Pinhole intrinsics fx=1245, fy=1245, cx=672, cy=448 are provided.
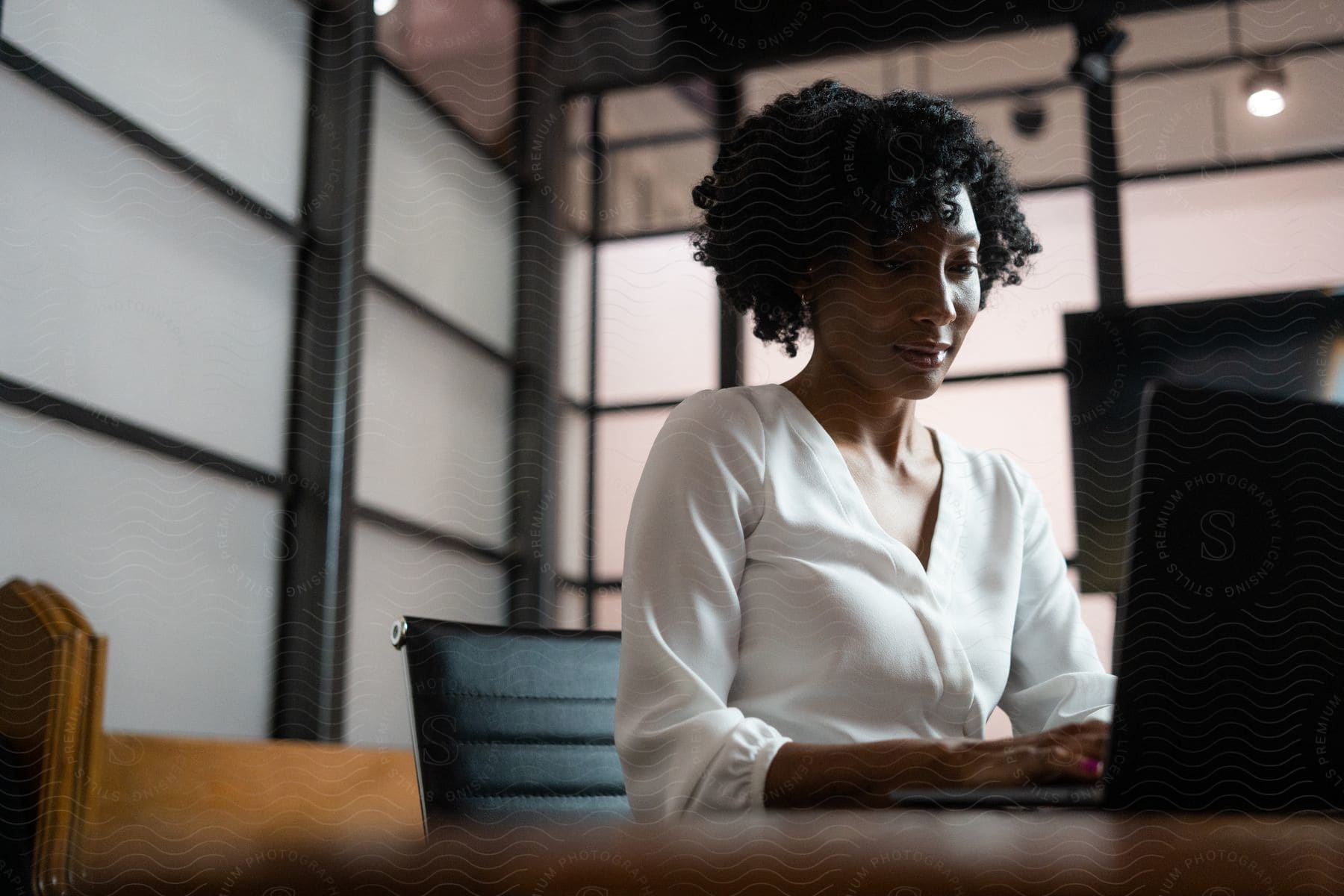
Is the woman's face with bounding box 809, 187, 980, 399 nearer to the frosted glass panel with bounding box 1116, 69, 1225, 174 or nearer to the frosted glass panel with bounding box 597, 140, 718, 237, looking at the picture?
the frosted glass panel with bounding box 597, 140, 718, 237

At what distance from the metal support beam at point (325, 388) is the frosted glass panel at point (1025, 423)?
126 cm

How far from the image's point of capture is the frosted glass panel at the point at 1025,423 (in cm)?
278

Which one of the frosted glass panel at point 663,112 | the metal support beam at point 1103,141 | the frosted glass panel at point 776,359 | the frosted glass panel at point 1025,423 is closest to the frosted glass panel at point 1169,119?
the metal support beam at point 1103,141

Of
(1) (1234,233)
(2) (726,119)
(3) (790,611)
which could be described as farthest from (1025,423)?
(3) (790,611)

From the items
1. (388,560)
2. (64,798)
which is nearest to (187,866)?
(64,798)

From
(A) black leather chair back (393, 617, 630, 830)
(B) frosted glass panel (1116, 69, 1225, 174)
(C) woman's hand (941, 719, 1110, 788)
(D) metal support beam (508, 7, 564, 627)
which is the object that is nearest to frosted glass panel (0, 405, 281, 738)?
(D) metal support beam (508, 7, 564, 627)

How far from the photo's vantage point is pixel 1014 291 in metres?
1.27

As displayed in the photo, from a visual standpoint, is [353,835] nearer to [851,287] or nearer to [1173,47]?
[851,287]

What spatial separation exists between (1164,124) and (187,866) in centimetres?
300

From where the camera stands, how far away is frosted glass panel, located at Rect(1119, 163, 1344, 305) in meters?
2.72

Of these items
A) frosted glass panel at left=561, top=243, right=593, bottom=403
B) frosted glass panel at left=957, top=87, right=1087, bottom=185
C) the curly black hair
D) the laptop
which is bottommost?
the laptop

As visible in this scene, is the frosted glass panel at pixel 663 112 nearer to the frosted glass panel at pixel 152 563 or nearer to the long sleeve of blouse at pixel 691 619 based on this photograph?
the frosted glass panel at pixel 152 563

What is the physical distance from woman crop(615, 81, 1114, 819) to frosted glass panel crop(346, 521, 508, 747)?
1.45 m

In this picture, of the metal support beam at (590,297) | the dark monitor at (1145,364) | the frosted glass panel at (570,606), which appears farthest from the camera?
the frosted glass panel at (570,606)
